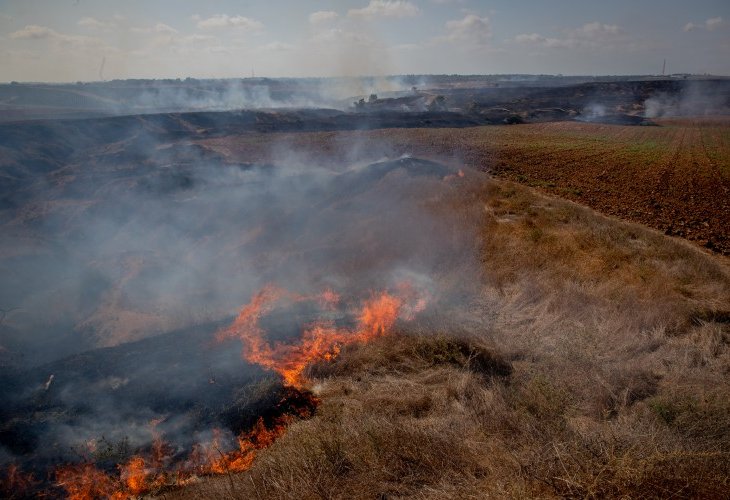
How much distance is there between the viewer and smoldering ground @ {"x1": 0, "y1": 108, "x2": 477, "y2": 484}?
24.5 feet

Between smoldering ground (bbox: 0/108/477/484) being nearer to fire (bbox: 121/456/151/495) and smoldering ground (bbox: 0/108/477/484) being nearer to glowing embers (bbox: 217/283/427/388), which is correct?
fire (bbox: 121/456/151/495)

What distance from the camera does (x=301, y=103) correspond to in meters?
75.9

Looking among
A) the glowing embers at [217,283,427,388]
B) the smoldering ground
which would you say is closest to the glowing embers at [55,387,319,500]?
the smoldering ground

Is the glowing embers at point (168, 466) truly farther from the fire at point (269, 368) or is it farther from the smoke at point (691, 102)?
the smoke at point (691, 102)

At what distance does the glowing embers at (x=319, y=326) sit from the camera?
8.91 meters

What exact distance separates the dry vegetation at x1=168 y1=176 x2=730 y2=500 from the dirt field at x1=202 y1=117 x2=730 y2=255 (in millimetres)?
5853

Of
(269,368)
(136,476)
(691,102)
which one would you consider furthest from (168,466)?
(691,102)

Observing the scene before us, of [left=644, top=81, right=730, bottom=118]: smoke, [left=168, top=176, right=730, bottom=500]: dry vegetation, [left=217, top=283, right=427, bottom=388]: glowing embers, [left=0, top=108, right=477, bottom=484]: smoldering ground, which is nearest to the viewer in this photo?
[left=168, top=176, right=730, bottom=500]: dry vegetation

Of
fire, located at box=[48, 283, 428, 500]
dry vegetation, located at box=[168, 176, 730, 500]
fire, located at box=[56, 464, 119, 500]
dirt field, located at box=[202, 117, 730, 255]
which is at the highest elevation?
dirt field, located at box=[202, 117, 730, 255]

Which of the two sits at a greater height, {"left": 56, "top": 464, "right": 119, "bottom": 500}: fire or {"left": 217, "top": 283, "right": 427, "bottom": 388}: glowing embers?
{"left": 217, "top": 283, "right": 427, "bottom": 388}: glowing embers

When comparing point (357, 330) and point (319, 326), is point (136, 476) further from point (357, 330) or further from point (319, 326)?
point (357, 330)

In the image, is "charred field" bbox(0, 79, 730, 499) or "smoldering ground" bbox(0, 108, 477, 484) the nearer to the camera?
"charred field" bbox(0, 79, 730, 499)

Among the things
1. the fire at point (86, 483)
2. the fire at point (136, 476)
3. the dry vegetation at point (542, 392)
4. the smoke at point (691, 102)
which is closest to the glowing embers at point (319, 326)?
the dry vegetation at point (542, 392)

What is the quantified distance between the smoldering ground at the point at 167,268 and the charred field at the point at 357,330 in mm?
82
